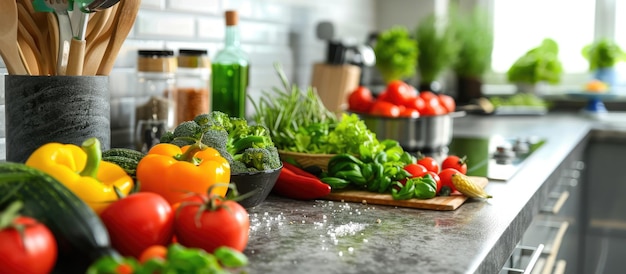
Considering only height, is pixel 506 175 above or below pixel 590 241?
above

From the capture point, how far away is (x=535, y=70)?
3594 millimetres

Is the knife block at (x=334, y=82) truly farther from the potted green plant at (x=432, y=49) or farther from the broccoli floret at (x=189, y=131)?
the broccoli floret at (x=189, y=131)

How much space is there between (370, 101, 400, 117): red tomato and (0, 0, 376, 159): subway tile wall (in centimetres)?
43

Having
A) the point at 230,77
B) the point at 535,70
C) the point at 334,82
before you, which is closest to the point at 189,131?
the point at 230,77

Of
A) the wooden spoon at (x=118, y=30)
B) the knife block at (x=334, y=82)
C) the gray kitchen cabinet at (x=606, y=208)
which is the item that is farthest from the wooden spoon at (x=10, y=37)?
the gray kitchen cabinet at (x=606, y=208)

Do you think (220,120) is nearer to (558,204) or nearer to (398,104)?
(398,104)

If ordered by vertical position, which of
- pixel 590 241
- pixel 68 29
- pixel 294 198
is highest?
pixel 68 29

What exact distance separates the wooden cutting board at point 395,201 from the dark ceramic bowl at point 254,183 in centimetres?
20

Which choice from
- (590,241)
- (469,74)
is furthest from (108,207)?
(469,74)

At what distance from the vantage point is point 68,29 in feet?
4.17

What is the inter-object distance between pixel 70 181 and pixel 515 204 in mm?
818

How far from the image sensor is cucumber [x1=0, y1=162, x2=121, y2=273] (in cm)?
80

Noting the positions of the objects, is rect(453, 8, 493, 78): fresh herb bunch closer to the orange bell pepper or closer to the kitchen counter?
the kitchen counter

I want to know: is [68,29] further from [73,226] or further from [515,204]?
[515,204]
